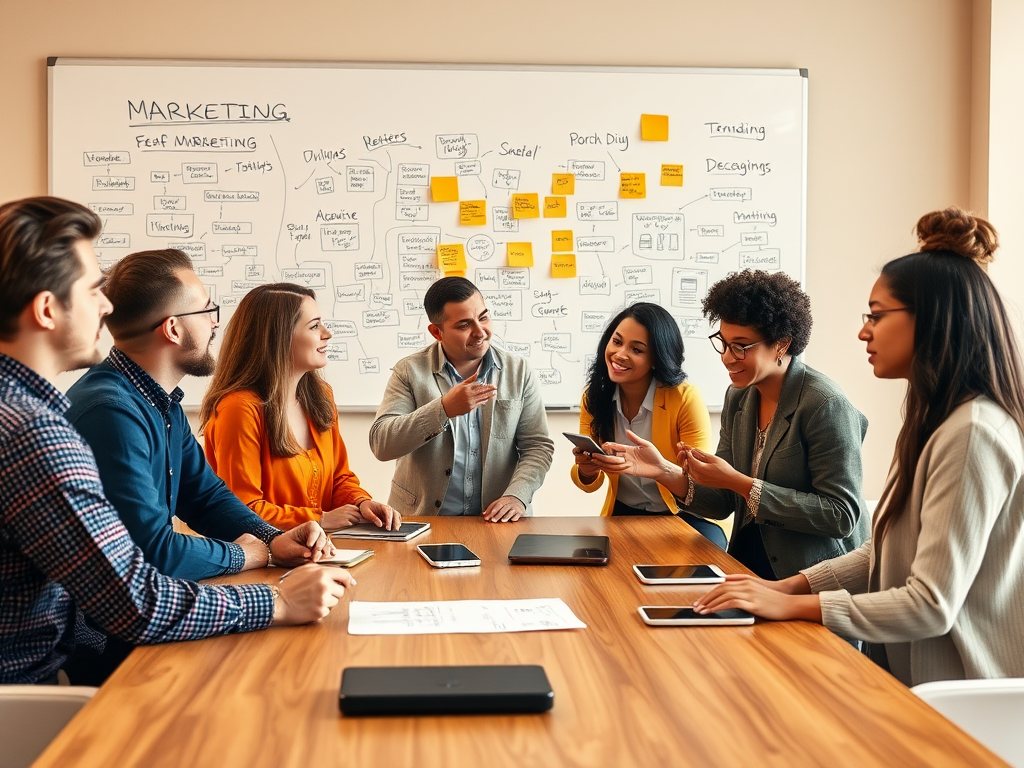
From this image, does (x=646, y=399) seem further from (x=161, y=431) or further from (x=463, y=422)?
(x=161, y=431)

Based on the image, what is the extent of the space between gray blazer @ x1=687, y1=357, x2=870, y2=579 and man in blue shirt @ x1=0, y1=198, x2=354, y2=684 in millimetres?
1128

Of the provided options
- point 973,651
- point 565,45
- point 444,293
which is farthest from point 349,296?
point 973,651

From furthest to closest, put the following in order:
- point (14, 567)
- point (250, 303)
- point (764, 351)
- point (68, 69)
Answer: point (68, 69) < point (250, 303) < point (764, 351) < point (14, 567)

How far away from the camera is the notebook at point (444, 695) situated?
1.12 meters

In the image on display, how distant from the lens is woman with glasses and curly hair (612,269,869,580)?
7.10 feet

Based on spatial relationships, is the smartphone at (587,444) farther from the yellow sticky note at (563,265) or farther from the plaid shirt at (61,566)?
the yellow sticky note at (563,265)

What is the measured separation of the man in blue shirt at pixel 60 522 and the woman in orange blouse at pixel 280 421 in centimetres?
85

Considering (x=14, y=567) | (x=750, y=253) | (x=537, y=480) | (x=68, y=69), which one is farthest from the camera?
(x=750, y=253)

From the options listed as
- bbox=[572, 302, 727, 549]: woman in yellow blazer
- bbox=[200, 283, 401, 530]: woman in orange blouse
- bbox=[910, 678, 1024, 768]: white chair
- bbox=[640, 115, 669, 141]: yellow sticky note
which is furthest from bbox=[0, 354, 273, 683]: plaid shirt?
bbox=[640, 115, 669, 141]: yellow sticky note

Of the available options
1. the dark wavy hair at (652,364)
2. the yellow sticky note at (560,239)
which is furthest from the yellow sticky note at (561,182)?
the dark wavy hair at (652,364)

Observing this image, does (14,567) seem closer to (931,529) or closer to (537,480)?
(931,529)

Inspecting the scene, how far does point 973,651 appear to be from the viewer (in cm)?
154

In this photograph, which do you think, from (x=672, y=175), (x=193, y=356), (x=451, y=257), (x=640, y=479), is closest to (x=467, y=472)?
(x=640, y=479)

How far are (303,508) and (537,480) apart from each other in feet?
2.39
